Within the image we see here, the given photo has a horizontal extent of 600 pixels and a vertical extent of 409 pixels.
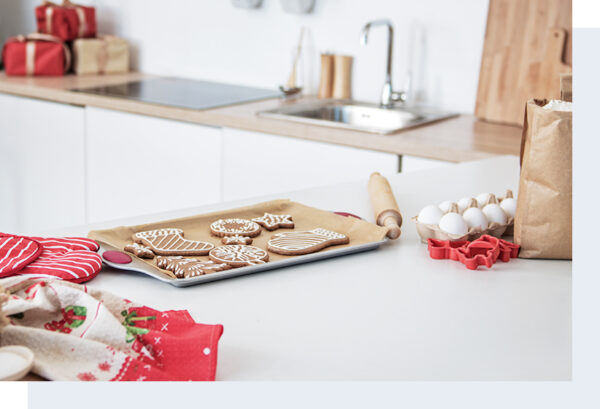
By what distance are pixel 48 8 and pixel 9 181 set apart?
30.4 inches

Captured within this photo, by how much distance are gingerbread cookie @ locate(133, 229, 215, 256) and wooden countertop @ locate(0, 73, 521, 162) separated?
1.24 meters

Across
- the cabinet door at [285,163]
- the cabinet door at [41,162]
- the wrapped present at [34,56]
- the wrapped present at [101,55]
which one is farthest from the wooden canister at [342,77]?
the wrapped present at [34,56]

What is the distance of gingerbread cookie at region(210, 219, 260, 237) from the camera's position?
1.14 m

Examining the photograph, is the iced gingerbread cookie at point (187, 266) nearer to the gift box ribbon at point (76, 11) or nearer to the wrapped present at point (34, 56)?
the wrapped present at point (34, 56)

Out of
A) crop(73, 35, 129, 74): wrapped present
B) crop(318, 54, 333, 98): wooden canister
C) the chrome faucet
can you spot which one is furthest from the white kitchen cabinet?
crop(73, 35, 129, 74): wrapped present

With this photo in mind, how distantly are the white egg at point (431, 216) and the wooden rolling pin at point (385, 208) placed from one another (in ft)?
0.14

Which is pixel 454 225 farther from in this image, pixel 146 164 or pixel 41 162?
pixel 41 162

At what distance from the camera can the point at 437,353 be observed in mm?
821

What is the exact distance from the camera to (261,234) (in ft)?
3.86

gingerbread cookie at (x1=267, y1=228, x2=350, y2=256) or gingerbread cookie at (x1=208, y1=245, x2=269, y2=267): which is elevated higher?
gingerbread cookie at (x1=267, y1=228, x2=350, y2=256)

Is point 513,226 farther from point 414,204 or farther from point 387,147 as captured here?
point 387,147

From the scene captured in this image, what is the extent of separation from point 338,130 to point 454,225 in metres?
1.28

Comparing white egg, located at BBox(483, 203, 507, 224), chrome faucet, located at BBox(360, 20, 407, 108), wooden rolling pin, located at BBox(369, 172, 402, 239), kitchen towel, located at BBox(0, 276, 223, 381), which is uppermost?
chrome faucet, located at BBox(360, 20, 407, 108)

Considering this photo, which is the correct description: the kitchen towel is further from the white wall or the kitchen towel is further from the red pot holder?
the white wall
